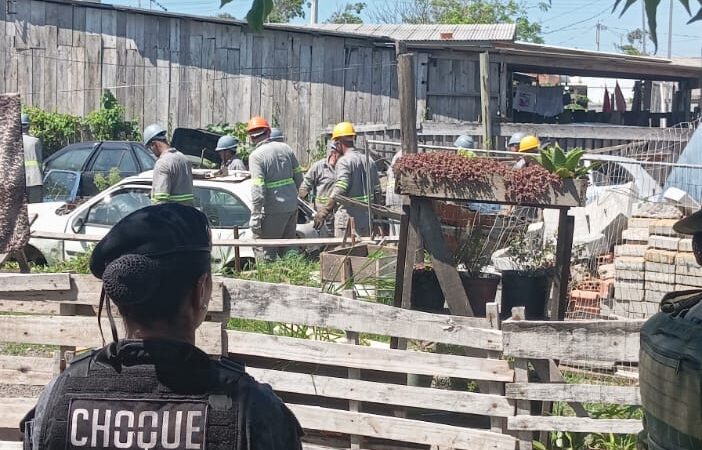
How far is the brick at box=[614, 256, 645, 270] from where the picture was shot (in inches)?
357

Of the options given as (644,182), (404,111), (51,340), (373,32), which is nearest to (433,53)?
(373,32)

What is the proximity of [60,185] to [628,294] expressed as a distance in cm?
834

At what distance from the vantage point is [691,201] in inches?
422

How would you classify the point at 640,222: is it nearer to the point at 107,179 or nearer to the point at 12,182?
the point at 12,182

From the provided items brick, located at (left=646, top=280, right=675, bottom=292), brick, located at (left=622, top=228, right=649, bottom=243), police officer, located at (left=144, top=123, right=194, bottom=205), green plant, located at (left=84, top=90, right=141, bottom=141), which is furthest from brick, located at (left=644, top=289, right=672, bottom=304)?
green plant, located at (left=84, top=90, right=141, bottom=141)

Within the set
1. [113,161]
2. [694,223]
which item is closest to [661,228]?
[694,223]

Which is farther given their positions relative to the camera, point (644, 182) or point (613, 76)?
point (613, 76)

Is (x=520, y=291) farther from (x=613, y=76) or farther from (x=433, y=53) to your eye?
(x=613, y=76)

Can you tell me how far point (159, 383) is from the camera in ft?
7.24

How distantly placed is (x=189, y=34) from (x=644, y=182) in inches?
397

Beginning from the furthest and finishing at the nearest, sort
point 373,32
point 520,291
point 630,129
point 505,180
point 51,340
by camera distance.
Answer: point 373,32 → point 630,129 → point 520,291 → point 505,180 → point 51,340

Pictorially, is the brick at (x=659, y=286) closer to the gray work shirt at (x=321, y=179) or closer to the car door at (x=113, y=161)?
the gray work shirt at (x=321, y=179)

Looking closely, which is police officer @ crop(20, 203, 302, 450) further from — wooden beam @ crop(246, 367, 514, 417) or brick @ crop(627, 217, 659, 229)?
brick @ crop(627, 217, 659, 229)

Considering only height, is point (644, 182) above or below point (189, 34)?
below
